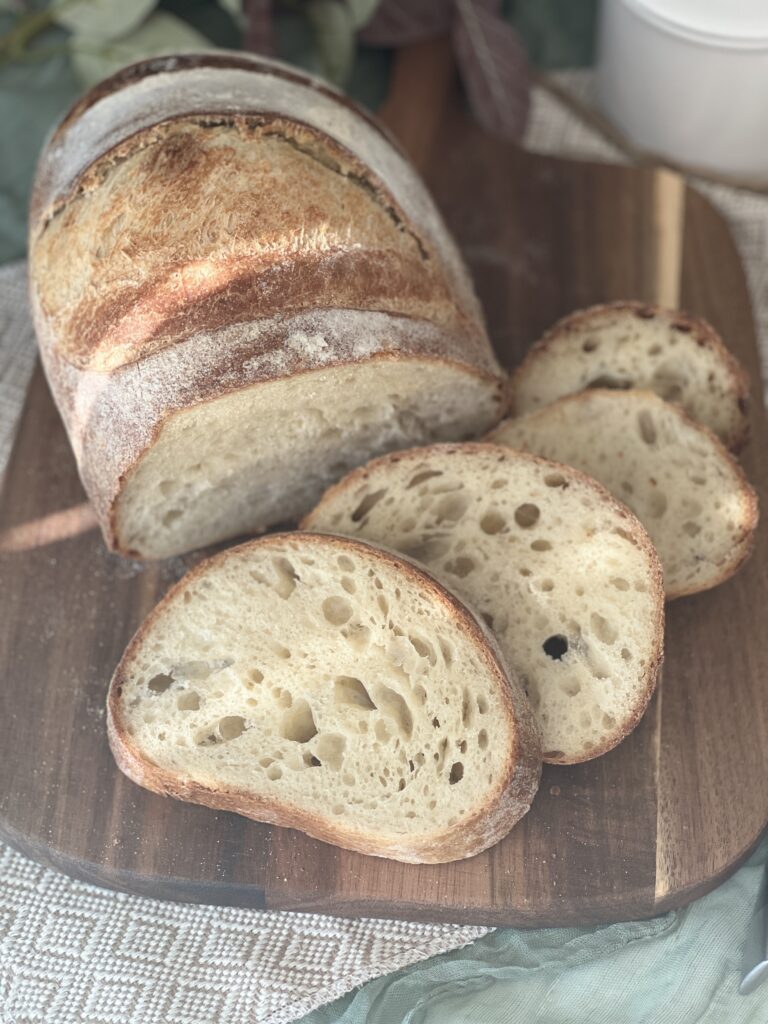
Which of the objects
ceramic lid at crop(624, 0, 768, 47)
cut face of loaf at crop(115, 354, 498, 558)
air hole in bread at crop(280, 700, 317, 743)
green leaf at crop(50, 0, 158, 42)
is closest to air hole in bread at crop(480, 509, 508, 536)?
cut face of loaf at crop(115, 354, 498, 558)

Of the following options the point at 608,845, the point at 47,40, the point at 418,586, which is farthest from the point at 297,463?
the point at 47,40

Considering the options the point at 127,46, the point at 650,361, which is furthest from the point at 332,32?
the point at 650,361

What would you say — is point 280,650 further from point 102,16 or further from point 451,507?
point 102,16

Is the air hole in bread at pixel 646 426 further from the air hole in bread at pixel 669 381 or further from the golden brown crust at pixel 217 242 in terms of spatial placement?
the golden brown crust at pixel 217 242

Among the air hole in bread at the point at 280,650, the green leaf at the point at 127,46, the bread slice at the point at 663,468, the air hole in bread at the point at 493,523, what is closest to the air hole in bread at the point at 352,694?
the air hole in bread at the point at 280,650

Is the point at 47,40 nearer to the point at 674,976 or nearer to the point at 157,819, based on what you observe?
the point at 157,819

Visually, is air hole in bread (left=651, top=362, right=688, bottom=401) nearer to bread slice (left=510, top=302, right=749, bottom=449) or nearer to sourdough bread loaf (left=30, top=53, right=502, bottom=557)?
bread slice (left=510, top=302, right=749, bottom=449)
